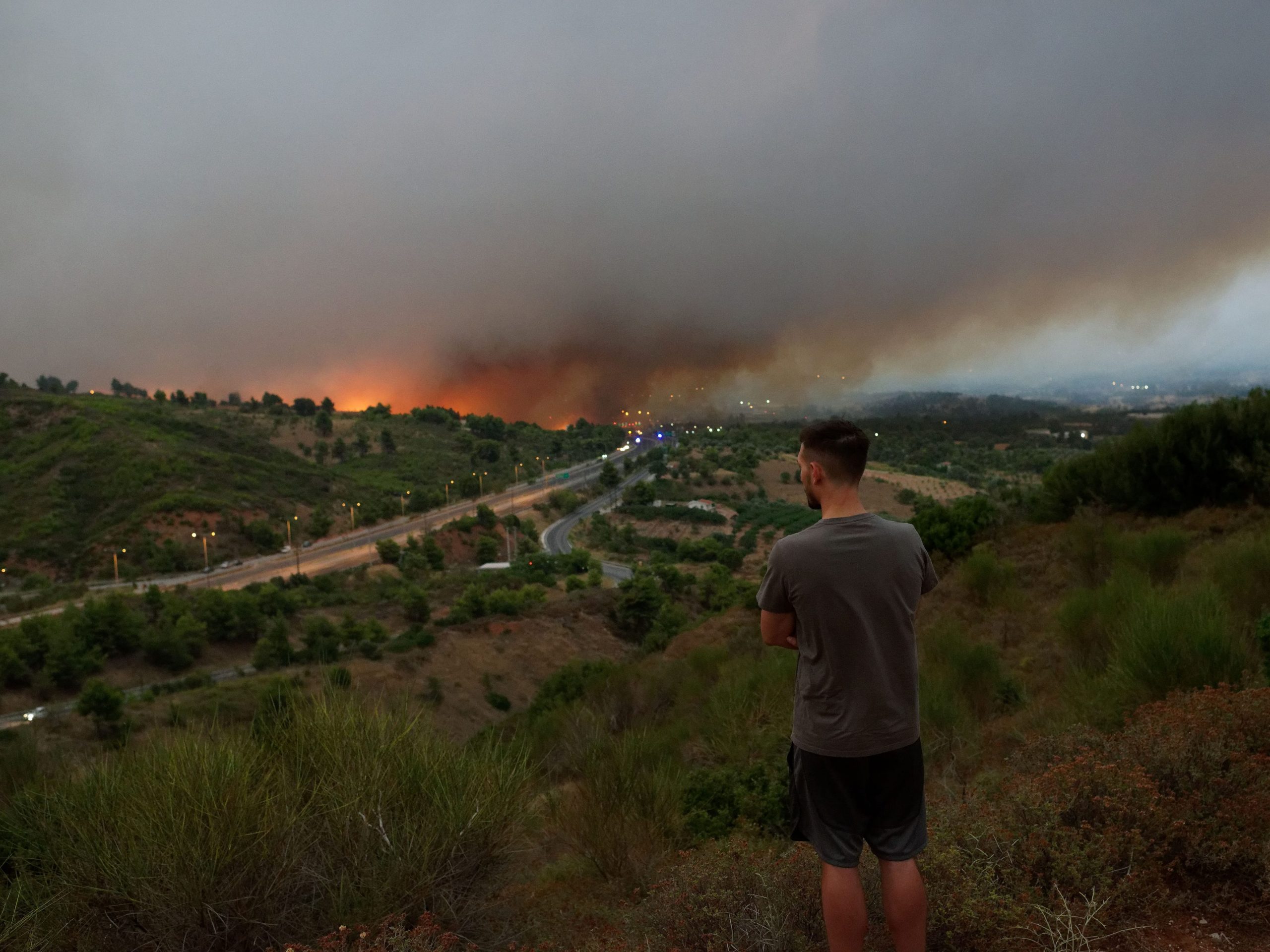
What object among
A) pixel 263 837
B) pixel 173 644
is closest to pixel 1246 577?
pixel 263 837

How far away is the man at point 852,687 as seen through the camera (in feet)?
8.25

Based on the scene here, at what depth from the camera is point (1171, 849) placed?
141 inches

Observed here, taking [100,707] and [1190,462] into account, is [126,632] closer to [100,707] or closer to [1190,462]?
[100,707]

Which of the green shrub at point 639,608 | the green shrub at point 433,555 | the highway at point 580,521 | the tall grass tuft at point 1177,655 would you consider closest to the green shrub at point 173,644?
the green shrub at point 433,555

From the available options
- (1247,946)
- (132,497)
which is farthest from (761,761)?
(132,497)

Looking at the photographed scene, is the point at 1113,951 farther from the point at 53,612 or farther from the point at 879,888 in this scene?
the point at 53,612

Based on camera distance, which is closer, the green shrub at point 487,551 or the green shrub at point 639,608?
the green shrub at point 639,608

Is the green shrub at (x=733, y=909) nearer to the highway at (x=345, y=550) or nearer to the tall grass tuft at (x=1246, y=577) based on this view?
the tall grass tuft at (x=1246, y=577)

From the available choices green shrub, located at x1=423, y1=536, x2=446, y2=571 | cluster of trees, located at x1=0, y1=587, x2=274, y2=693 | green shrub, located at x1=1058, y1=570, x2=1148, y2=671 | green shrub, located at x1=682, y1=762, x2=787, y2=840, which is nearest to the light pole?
cluster of trees, located at x1=0, y1=587, x2=274, y2=693

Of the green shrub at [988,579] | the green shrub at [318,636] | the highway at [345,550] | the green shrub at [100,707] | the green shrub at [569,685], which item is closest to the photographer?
the green shrub at [988,579]

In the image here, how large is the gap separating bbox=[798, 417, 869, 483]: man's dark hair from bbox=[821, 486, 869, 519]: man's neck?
0.15 ft

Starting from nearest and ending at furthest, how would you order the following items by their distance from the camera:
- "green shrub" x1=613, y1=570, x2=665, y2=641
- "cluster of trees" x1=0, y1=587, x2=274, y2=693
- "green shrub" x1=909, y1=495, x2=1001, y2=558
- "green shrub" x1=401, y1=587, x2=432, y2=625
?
"green shrub" x1=909, y1=495, x2=1001, y2=558 < "cluster of trees" x1=0, y1=587, x2=274, y2=693 < "green shrub" x1=613, y1=570, x2=665, y2=641 < "green shrub" x1=401, y1=587, x2=432, y2=625

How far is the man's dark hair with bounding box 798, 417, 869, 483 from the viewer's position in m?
2.73

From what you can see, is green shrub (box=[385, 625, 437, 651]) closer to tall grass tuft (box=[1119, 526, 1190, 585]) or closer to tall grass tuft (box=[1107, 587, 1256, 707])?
tall grass tuft (box=[1119, 526, 1190, 585])
